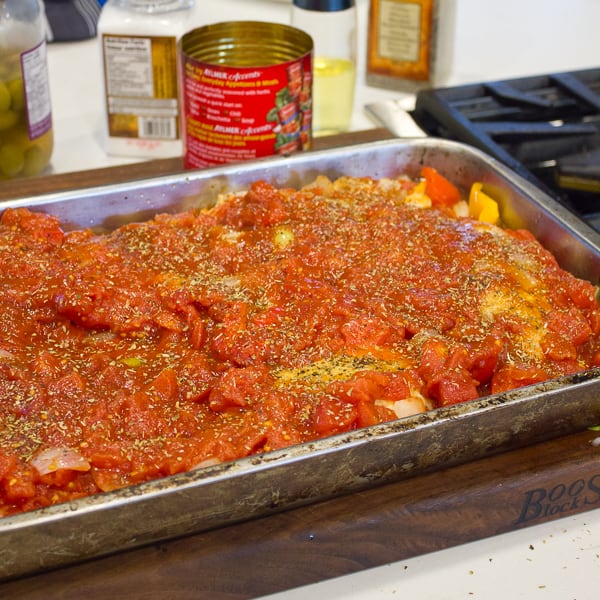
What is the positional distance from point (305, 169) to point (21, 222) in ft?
1.92

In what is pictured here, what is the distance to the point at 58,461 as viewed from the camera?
3.96 feet

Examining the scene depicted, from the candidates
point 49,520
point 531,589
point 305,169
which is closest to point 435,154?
point 305,169

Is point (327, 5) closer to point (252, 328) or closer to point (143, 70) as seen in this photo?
point (143, 70)

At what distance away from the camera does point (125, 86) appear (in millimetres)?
2086

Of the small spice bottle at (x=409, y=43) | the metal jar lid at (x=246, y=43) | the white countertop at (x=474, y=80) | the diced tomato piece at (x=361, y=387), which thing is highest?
the metal jar lid at (x=246, y=43)

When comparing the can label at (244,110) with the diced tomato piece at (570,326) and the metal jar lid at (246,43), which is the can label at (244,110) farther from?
the diced tomato piece at (570,326)

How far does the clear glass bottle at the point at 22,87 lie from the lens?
188 cm

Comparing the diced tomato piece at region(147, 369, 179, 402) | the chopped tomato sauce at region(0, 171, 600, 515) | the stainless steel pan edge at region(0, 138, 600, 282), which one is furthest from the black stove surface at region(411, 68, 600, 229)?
the diced tomato piece at region(147, 369, 179, 402)

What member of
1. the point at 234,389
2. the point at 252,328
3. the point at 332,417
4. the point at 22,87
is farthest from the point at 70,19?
the point at 332,417

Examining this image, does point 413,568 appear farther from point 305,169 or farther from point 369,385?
point 305,169

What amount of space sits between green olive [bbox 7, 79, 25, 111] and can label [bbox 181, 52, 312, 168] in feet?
1.14

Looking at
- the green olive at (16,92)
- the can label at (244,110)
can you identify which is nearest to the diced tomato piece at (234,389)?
the can label at (244,110)

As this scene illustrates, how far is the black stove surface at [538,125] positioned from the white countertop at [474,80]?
19 cm

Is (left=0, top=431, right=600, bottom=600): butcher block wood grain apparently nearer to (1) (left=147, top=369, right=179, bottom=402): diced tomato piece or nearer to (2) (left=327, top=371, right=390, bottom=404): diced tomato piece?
(2) (left=327, top=371, right=390, bottom=404): diced tomato piece
